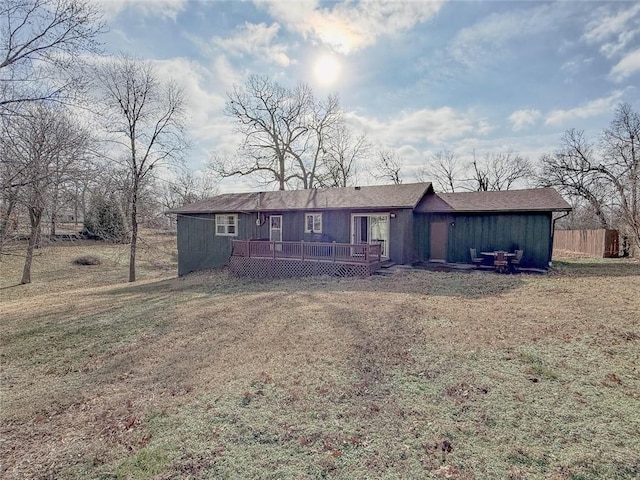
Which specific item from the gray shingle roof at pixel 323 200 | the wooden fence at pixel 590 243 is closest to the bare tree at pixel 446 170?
the wooden fence at pixel 590 243

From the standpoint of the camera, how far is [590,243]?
790 inches

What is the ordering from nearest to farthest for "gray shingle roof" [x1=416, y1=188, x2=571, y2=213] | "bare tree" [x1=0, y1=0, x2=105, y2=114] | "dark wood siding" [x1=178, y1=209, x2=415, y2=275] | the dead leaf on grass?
the dead leaf on grass → "bare tree" [x1=0, y1=0, x2=105, y2=114] → "gray shingle roof" [x1=416, y1=188, x2=571, y2=213] → "dark wood siding" [x1=178, y1=209, x2=415, y2=275]

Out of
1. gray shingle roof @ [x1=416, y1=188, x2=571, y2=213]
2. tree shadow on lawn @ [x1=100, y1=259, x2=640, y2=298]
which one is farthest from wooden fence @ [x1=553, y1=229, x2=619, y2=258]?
gray shingle roof @ [x1=416, y1=188, x2=571, y2=213]

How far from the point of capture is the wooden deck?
12188 mm

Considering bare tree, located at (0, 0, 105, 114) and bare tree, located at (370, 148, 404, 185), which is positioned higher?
bare tree, located at (370, 148, 404, 185)

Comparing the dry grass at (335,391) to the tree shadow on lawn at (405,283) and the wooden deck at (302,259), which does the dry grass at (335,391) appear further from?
the wooden deck at (302,259)

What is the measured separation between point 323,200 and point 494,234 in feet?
23.9

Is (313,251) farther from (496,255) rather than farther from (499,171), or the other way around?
(499,171)

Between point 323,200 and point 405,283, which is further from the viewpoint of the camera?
point 323,200

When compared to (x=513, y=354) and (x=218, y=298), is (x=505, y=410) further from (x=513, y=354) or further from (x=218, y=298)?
(x=218, y=298)

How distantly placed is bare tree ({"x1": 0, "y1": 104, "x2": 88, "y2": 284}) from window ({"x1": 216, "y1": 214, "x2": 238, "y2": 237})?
9.87 metres

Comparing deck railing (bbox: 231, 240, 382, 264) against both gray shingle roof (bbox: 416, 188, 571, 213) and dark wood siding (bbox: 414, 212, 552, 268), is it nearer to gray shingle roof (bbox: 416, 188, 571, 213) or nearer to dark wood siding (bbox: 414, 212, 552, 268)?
dark wood siding (bbox: 414, 212, 552, 268)

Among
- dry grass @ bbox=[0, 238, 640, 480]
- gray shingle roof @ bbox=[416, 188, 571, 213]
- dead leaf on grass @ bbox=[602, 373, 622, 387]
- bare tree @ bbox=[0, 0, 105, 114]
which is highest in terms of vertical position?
bare tree @ bbox=[0, 0, 105, 114]

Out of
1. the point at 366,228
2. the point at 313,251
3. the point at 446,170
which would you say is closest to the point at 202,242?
the point at 313,251
